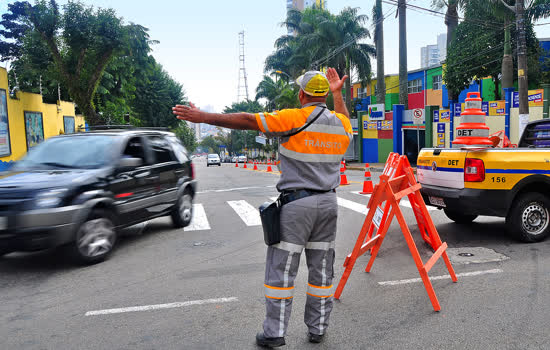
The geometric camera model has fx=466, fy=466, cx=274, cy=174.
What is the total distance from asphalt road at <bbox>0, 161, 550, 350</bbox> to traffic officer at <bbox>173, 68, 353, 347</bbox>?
332 mm

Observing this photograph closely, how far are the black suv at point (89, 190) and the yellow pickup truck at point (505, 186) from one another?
14.7ft

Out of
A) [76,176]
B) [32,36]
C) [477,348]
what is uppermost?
[32,36]

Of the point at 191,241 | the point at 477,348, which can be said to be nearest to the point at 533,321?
the point at 477,348

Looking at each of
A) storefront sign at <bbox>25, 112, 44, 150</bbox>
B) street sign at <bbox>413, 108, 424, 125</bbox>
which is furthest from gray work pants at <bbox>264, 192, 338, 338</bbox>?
street sign at <bbox>413, 108, 424, 125</bbox>

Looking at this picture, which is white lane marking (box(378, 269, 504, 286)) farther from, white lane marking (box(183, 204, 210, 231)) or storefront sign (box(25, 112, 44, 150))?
storefront sign (box(25, 112, 44, 150))

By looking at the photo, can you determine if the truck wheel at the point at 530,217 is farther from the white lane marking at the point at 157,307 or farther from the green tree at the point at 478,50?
the green tree at the point at 478,50

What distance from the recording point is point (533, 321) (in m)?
3.86

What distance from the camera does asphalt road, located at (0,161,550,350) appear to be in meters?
3.66

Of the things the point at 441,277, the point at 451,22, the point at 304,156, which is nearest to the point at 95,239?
the point at 304,156

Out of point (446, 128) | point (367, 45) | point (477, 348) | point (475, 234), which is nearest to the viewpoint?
point (477, 348)

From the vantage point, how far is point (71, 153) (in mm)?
6730

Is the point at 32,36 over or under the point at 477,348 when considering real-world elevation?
over

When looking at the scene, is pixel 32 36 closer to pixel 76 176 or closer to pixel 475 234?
pixel 76 176

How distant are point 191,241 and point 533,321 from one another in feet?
16.2
